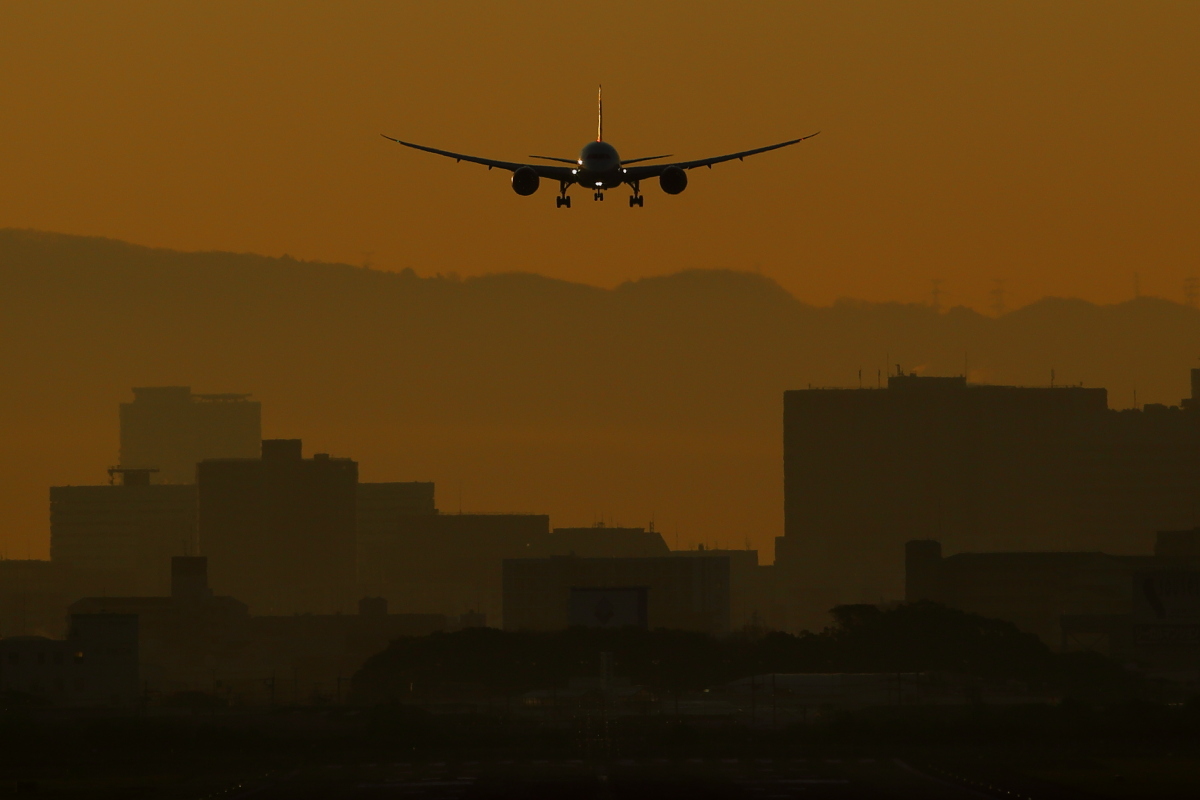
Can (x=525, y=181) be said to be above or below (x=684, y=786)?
above

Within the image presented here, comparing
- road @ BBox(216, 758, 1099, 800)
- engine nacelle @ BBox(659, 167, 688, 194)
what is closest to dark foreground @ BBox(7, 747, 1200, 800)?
road @ BBox(216, 758, 1099, 800)

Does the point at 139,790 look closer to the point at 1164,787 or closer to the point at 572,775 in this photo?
the point at 572,775

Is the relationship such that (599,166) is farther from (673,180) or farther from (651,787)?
(651,787)

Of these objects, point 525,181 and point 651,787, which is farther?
point 651,787

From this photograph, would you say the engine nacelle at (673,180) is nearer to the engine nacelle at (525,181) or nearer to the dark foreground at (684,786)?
the engine nacelle at (525,181)

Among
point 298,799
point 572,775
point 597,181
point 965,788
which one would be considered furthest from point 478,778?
point 597,181

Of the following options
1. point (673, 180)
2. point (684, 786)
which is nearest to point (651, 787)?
point (684, 786)
